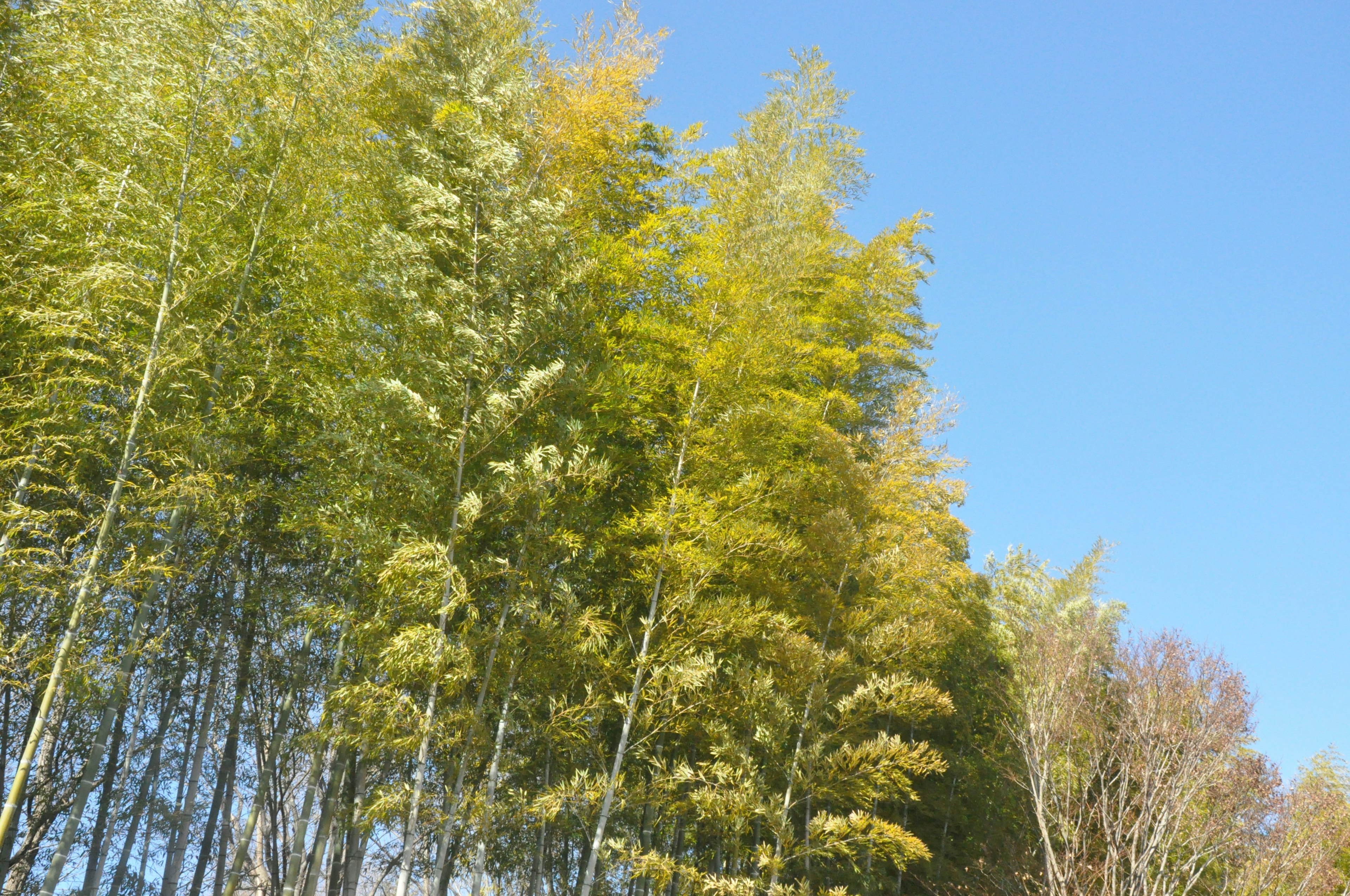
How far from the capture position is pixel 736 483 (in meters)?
8.14

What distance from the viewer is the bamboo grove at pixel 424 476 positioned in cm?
654

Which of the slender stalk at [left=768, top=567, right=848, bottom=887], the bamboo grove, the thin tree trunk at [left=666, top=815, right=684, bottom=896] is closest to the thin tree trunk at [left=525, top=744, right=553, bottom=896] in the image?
the bamboo grove

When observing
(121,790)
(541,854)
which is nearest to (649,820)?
(541,854)

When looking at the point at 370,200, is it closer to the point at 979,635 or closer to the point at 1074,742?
the point at 1074,742

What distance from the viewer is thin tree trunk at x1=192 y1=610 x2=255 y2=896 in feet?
27.5

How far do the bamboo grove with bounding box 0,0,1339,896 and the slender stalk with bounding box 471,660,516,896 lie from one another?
0.18 feet

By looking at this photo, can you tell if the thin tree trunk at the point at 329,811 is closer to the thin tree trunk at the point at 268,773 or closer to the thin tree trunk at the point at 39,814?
the thin tree trunk at the point at 268,773

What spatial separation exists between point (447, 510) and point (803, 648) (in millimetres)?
3281

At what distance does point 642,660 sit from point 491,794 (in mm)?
1446

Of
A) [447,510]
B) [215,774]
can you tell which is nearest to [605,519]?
[447,510]

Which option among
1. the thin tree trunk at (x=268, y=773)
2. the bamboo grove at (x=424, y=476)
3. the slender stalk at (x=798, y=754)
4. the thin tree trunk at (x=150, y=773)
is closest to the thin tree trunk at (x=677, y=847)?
the bamboo grove at (x=424, y=476)

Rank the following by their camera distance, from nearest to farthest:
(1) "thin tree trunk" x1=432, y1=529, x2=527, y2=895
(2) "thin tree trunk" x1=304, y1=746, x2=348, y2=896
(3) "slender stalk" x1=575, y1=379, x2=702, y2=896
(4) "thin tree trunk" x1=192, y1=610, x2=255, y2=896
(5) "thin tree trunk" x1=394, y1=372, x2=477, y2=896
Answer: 1. (5) "thin tree trunk" x1=394, y1=372, x2=477, y2=896
2. (1) "thin tree trunk" x1=432, y1=529, x2=527, y2=895
3. (3) "slender stalk" x1=575, y1=379, x2=702, y2=896
4. (2) "thin tree trunk" x1=304, y1=746, x2=348, y2=896
5. (4) "thin tree trunk" x1=192, y1=610, x2=255, y2=896

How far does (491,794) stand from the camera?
Result: 6.89 metres

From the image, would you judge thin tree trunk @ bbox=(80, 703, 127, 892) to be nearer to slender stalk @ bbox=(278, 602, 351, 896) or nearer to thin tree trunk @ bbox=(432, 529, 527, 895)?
slender stalk @ bbox=(278, 602, 351, 896)
